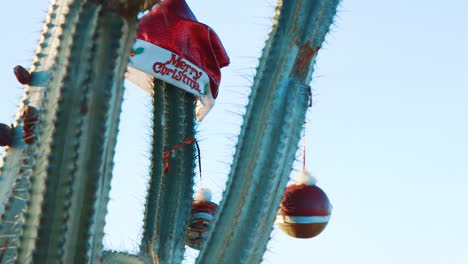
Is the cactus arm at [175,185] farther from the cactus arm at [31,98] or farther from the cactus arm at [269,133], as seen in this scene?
the cactus arm at [269,133]

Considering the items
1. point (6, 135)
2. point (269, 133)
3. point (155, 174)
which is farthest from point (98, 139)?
point (155, 174)

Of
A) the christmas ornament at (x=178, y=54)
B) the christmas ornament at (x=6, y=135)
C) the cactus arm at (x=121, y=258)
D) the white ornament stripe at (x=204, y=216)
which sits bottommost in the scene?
the cactus arm at (x=121, y=258)

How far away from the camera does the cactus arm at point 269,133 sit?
5289mm

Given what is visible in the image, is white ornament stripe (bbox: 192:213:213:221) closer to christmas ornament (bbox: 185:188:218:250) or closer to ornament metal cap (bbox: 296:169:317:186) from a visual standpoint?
christmas ornament (bbox: 185:188:218:250)

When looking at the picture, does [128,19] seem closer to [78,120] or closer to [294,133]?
[78,120]

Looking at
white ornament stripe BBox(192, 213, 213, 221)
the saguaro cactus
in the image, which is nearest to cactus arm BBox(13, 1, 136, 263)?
the saguaro cactus

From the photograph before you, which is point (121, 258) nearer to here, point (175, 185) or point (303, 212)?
point (303, 212)

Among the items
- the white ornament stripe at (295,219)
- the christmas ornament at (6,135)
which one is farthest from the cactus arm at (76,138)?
the white ornament stripe at (295,219)

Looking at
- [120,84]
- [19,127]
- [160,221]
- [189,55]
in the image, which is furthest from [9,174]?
[189,55]

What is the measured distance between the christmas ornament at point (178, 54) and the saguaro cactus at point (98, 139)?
1.89 meters

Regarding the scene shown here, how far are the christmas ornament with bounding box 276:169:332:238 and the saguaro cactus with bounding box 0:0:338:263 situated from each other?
102 centimetres

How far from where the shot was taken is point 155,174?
25.9 feet

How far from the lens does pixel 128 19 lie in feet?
15.4

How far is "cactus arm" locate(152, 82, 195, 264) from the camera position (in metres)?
7.73
